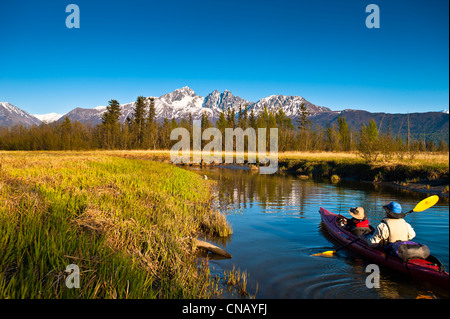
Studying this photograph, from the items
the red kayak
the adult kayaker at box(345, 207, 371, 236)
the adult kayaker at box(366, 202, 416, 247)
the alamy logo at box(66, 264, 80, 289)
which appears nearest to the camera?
the alamy logo at box(66, 264, 80, 289)

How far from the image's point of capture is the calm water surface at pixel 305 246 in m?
6.30

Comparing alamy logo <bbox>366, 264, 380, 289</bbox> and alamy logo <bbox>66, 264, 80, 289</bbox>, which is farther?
alamy logo <bbox>366, 264, 380, 289</bbox>

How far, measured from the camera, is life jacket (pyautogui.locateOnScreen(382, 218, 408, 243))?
7.09 m

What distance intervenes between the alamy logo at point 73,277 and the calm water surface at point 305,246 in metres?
3.57

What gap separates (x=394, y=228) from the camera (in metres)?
7.12

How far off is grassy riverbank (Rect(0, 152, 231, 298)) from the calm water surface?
134 centimetres

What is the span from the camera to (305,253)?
869cm

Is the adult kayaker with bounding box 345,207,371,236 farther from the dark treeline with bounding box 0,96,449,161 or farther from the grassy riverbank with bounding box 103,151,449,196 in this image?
the dark treeline with bounding box 0,96,449,161
